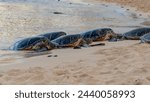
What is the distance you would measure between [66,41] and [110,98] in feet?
19.1

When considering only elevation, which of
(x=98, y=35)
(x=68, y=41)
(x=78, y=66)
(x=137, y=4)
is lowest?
(x=137, y=4)

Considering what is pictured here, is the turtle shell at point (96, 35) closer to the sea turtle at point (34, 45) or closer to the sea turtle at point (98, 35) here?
the sea turtle at point (98, 35)

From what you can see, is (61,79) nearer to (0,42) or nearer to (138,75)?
(138,75)

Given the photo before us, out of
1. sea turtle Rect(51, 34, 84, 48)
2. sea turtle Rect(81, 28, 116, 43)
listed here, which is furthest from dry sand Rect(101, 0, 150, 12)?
sea turtle Rect(51, 34, 84, 48)

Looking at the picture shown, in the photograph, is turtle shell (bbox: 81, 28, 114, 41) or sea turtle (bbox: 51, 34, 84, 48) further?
turtle shell (bbox: 81, 28, 114, 41)

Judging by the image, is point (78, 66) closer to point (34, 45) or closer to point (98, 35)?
point (34, 45)

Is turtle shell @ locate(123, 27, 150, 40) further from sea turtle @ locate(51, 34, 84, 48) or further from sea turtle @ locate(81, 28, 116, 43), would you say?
sea turtle @ locate(51, 34, 84, 48)

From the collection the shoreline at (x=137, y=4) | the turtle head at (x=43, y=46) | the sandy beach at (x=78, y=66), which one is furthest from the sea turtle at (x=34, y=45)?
the shoreline at (x=137, y=4)

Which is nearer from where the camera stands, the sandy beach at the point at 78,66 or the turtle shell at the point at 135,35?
the sandy beach at the point at 78,66

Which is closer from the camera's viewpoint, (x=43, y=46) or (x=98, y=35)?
(x=43, y=46)

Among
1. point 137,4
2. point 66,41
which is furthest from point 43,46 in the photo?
point 137,4

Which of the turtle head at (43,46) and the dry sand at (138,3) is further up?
the turtle head at (43,46)

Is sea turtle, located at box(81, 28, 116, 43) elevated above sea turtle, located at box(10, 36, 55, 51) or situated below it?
below

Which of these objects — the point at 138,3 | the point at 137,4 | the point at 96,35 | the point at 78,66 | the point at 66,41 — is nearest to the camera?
the point at 78,66
